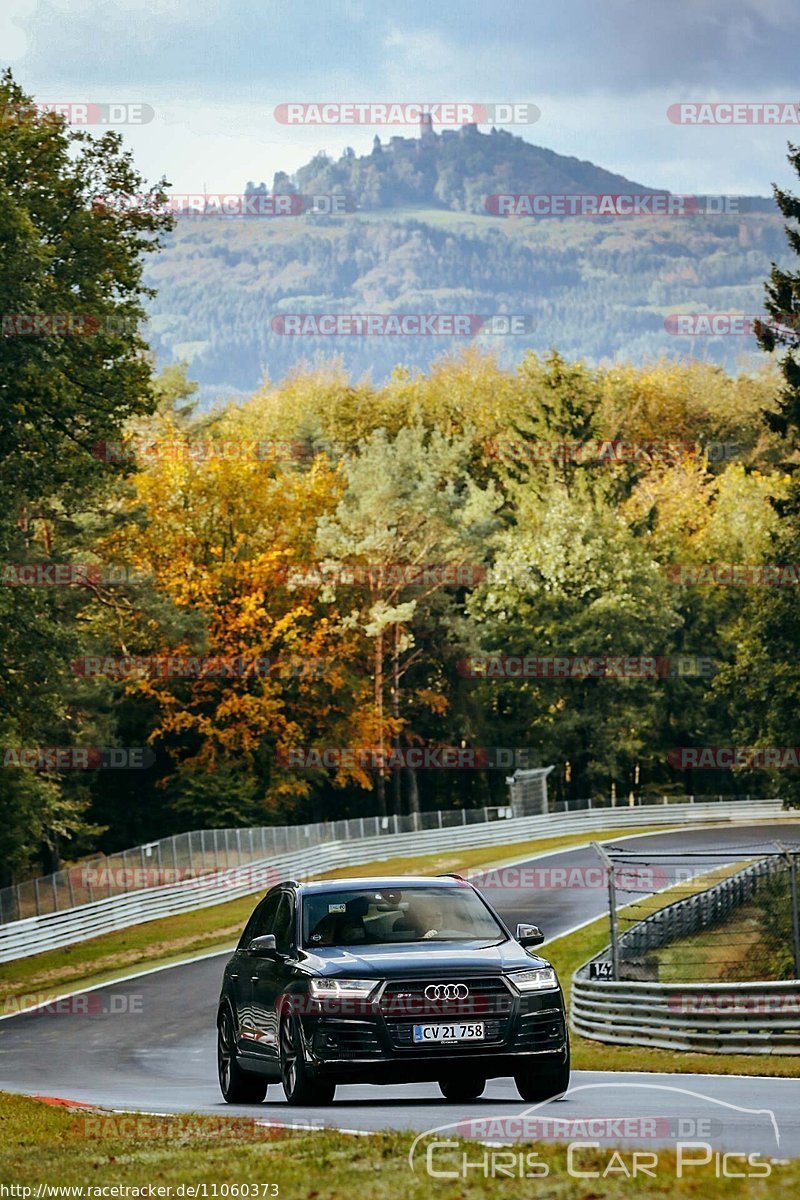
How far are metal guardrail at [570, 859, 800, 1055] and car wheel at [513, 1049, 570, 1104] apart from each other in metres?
7.27

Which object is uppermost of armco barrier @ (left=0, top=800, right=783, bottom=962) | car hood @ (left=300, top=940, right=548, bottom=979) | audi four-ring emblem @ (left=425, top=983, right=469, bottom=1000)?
car hood @ (left=300, top=940, right=548, bottom=979)

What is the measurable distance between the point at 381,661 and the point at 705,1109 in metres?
66.2

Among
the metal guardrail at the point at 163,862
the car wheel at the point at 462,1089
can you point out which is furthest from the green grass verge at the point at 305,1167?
the metal guardrail at the point at 163,862

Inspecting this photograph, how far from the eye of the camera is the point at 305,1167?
31.9ft

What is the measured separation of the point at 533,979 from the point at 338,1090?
457 centimetres

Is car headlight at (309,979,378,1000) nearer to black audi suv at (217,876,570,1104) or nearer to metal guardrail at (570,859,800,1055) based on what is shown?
black audi suv at (217,876,570,1104)

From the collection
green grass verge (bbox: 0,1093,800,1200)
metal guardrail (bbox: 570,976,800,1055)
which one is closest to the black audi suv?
green grass verge (bbox: 0,1093,800,1200)

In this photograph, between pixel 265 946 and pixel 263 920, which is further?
pixel 263 920

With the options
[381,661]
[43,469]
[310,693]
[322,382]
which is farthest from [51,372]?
[322,382]

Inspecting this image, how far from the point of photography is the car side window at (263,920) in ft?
49.3

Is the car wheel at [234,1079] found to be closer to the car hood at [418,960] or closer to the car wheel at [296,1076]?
the car wheel at [296,1076]

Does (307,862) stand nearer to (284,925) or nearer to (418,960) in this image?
(284,925)

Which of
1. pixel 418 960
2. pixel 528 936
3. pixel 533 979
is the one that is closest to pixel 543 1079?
pixel 533 979

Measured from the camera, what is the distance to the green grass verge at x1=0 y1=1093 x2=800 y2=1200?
8297mm
